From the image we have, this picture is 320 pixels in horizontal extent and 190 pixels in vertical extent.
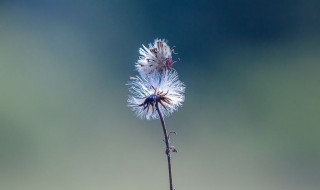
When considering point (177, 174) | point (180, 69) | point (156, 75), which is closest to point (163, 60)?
point (156, 75)

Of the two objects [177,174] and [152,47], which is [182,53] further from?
[152,47]

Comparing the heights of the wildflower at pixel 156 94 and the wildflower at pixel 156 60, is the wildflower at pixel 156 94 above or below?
below

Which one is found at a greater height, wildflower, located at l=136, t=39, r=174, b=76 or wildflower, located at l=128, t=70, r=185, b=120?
wildflower, located at l=136, t=39, r=174, b=76
